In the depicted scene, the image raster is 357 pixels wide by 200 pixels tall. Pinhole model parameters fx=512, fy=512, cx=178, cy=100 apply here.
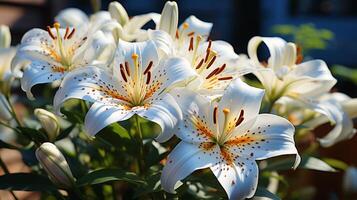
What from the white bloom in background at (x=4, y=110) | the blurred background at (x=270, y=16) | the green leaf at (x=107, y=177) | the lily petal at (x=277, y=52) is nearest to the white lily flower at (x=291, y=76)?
the lily petal at (x=277, y=52)

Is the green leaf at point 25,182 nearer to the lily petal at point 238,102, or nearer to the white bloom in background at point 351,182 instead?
the lily petal at point 238,102

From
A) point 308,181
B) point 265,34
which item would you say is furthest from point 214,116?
point 265,34

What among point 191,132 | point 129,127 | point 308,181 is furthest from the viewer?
point 308,181

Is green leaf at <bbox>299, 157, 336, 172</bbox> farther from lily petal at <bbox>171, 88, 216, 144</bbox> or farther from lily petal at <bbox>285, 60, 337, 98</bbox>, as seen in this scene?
lily petal at <bbox>171, 88, 216, 144</bbox>

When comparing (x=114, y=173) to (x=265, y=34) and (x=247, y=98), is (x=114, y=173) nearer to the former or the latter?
(x=247, y=98)

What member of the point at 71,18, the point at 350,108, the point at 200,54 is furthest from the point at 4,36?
the point at 350,108

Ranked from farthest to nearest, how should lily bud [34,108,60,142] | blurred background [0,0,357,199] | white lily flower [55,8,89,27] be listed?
blurred background [0,0,357,199], white lily flower [55,8,89,27], lily bud [34,108,60,142]

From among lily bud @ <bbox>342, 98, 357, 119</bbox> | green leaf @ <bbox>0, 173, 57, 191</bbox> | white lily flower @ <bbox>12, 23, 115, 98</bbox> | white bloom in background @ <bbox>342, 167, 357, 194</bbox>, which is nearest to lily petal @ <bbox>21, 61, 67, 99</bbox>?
white lily flower @ <bbox>12, 23, 115, 98</bbox>
